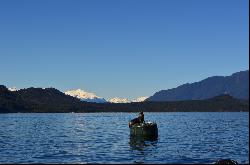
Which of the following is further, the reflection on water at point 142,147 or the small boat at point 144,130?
the small boat at point 144,130

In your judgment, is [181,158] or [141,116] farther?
[141,116]

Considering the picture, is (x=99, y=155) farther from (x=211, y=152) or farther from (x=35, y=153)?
(x=211, y=152)

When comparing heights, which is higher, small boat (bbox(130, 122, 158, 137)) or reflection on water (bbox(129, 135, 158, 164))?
small boat (bbox(130, 122, 158, 137))

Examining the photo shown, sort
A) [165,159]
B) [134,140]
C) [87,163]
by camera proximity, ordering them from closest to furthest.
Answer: [87,163]
[165,159]
[134,140]

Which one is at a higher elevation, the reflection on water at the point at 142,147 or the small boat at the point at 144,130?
the small boat at the point at 144,130

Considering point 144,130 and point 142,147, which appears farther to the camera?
point 144,130

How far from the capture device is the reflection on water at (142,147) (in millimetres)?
44700

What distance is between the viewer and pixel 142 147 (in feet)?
174

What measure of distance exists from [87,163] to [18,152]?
1136 cm

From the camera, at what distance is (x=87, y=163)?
39.0 m

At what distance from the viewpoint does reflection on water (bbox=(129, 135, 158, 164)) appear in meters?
44.7

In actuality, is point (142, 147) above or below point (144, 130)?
below

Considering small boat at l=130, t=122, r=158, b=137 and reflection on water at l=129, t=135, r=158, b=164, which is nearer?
reflection on water at l=129, t=135, r=158, b=164

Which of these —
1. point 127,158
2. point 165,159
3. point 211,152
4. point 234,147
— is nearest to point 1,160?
point 127,158
